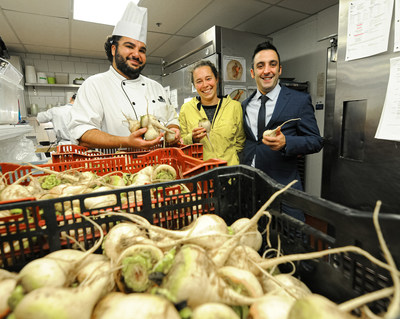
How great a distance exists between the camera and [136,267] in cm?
52

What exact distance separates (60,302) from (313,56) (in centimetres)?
390

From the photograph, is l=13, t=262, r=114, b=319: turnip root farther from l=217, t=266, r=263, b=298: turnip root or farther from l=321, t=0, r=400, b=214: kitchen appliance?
l=321, t=0, r=400, b=214: kitchen appliance

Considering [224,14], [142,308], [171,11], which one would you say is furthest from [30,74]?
[142,308]

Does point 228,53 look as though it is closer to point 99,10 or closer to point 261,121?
point 261,121

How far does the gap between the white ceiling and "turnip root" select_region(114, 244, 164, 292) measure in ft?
10.1

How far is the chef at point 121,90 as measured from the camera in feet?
5.89

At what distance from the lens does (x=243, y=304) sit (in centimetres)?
47

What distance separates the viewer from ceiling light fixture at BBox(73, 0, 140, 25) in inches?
110

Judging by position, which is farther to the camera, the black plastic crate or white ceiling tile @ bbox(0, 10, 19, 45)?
white ceiling tile @ bbox(0, 10, 19, 45)

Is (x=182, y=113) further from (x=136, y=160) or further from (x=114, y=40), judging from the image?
(x=136, y=160)

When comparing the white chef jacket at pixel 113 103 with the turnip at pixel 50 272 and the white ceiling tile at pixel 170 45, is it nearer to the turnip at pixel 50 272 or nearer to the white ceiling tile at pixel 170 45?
the turnip at pixel 50 272

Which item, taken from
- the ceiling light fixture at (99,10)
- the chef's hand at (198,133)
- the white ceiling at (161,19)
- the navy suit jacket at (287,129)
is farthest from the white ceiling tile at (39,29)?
the navy suit jacket at (287,129)

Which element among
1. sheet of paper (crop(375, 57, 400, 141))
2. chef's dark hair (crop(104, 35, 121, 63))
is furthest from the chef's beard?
sheet of paper (crop(375, 57, 400, 141))

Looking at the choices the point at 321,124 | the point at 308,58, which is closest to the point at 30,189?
the point at 321,124
